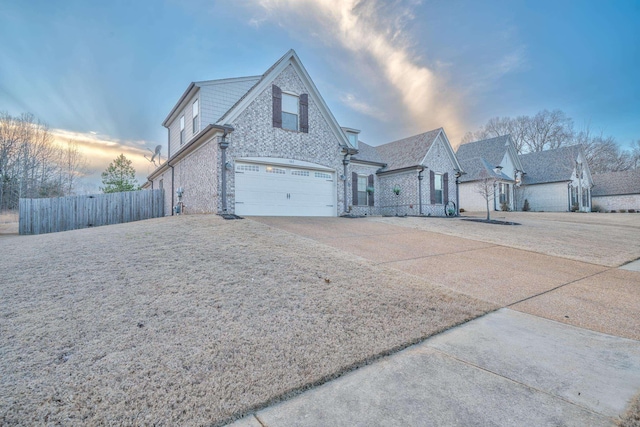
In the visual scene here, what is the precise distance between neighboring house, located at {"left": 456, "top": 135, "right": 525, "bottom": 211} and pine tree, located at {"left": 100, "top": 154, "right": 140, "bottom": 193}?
31.8m

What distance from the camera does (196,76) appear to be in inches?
622

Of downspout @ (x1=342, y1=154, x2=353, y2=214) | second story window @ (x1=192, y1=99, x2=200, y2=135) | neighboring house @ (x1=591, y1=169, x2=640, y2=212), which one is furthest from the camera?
neighboring house @ (x1=591, y1=169, x2=640, y2=212)

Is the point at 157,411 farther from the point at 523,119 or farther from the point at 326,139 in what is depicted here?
the point at 523,119

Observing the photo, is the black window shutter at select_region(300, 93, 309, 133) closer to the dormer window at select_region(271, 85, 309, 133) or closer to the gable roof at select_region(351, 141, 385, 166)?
the dormer window at select_region(271, 85, 309, 133)

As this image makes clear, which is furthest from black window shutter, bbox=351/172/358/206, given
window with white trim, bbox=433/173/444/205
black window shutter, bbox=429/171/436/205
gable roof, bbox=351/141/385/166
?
window with white trim, bbox=433/173/444/205

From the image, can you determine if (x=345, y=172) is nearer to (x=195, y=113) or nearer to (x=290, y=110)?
(x=290, y=110)

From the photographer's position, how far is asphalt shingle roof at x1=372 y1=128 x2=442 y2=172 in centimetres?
1799

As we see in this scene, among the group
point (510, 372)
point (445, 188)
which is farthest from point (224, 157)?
point (445, 188)

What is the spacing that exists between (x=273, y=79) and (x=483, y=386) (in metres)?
12.6

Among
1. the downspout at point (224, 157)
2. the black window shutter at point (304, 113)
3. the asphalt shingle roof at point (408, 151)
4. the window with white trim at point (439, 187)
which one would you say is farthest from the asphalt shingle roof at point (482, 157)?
the downspout at point (224, 157)

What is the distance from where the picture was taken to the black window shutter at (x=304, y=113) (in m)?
13.0

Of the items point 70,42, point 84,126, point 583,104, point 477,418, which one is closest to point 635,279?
point 477,418

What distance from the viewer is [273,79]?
1220 cm

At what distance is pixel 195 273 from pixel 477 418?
389 cm
